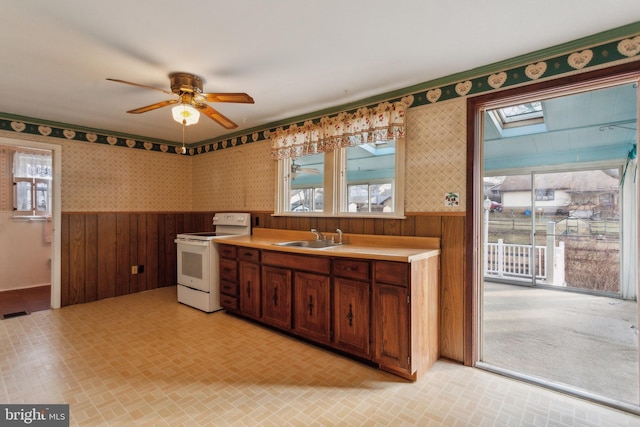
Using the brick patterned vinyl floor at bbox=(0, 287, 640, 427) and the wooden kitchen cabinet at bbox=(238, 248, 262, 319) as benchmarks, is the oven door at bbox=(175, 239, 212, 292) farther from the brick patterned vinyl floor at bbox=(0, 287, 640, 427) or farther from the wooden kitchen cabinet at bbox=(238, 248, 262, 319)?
the brick patterned vinyl floor at bbox=(0, 287, 640, 427)

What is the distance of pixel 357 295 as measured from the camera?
7.71ft

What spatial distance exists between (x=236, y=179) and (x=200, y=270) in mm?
1390

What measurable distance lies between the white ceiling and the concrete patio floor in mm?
2348

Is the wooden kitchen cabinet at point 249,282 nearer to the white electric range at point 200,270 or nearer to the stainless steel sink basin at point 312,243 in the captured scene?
the stainless steel sink basin at point 312,243

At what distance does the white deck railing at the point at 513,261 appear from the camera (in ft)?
16.7

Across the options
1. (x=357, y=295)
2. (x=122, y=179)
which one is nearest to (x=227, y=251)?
(x=357, y=295)

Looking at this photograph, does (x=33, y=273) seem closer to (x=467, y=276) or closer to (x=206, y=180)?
(x=206, y=180)

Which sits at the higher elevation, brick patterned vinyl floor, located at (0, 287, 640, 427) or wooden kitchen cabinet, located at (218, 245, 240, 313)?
wooden kitchen cabinet, located at (218, 245, 240, 313)

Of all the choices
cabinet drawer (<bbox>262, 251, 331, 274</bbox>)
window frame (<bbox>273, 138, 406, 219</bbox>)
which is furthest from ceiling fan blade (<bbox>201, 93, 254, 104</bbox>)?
cabinet drawer (<bbox>262, 251, 331, 274</bbox>)

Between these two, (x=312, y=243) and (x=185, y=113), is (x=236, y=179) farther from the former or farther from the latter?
(x=185, y=113)

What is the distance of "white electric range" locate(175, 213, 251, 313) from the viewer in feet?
11.6

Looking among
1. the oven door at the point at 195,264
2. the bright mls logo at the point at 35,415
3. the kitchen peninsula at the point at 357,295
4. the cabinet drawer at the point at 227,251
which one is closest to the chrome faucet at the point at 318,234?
the kitchen peninsula at the point at 357,295

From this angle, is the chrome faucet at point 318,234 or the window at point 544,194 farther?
the window at point 544,194

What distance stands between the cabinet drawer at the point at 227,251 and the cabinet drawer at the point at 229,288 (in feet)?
0.99
